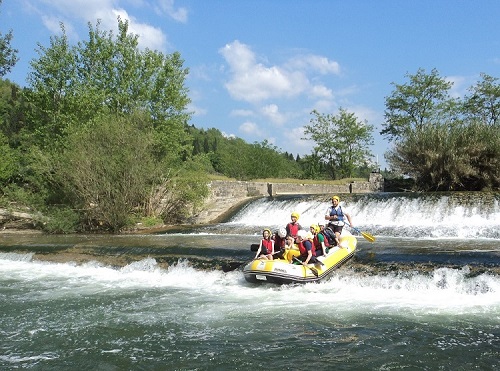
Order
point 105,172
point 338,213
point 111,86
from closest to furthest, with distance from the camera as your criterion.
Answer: point 338,213 < point 105,172 < point 111,86

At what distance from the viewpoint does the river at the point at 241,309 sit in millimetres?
6316

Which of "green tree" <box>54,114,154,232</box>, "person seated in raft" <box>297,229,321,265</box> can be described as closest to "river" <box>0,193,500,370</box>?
"person seated in raft" <box>297,229,321,265</box>

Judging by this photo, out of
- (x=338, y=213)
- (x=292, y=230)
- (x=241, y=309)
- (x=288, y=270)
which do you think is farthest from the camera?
(x=338, y=213)

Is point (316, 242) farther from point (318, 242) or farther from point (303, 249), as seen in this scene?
point (303, 249)

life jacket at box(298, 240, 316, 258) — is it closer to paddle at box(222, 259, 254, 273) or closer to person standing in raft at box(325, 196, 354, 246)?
person standing in raft at box(325, 196, 354, 246)

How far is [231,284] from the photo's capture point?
10.9 meters

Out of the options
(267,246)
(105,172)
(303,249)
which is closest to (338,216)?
(303,249)

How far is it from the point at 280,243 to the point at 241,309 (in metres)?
2.50

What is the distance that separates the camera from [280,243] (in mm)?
10836

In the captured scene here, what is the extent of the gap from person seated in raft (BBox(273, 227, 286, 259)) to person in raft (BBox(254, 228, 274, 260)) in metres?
0.18

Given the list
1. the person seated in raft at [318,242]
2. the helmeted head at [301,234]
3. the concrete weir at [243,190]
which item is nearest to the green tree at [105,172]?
the concrete weir at [243,190]

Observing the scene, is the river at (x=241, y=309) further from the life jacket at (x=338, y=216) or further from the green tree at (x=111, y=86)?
the green tree at (x=111, y=86)

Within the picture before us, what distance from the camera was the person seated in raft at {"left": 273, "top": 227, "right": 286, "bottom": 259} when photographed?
1063 centimetres

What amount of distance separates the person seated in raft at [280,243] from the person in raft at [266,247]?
182 millimetres
